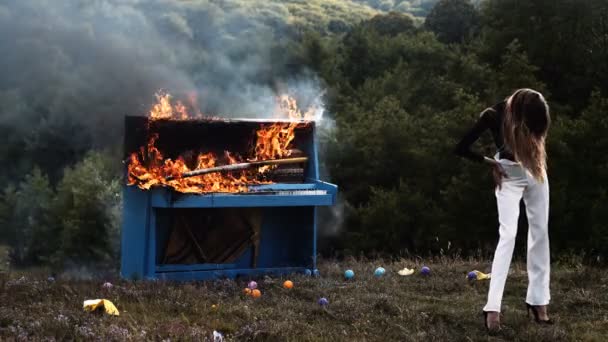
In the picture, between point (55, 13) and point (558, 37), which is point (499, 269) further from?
point (558, 37)

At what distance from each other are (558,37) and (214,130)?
83.0ft

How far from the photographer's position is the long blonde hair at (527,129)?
5.31m

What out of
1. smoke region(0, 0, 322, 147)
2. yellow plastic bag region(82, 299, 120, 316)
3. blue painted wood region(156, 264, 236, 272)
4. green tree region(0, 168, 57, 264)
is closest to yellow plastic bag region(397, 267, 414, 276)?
blue painted wood region(156, 264, 236, 272)

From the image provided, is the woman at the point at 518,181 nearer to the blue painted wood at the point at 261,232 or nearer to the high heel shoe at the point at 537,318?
the high heel shoe at the point at 537,318

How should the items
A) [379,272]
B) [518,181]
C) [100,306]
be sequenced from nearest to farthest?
[518,181], [100,306], [379,272]

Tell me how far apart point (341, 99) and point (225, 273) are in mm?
35093

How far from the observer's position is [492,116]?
5484 mm

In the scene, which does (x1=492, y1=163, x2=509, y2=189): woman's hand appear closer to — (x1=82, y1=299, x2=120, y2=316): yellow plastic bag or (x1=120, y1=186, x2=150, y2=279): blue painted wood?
(x1=82, y1=299, x2=120, y2=316): yellow plastic bag

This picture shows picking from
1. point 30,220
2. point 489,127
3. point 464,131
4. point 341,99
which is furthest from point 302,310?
point 30,220

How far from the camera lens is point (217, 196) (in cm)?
695

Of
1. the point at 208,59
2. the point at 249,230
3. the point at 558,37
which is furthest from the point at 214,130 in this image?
the point at 558,37

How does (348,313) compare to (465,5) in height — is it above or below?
below

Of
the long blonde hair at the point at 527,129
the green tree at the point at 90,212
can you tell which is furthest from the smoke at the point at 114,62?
the green tree at the point at 90,212

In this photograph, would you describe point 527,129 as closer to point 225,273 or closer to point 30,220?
point 225,273
